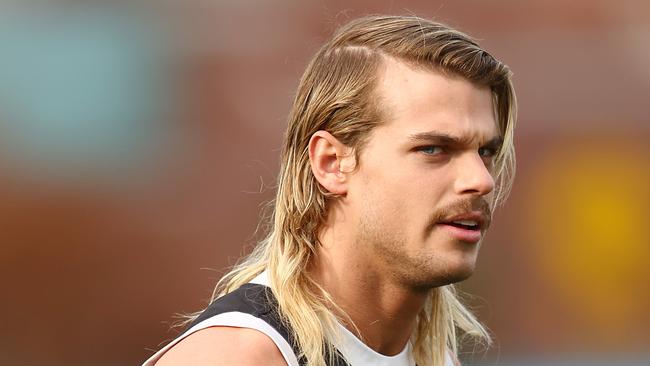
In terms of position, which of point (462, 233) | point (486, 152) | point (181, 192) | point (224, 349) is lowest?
point (181, 192)

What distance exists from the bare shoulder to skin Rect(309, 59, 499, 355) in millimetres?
366

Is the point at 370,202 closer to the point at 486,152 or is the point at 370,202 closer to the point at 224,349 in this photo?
the point at 486,152

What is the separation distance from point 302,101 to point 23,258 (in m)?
4.98

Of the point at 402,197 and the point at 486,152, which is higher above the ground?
the point at 486,152

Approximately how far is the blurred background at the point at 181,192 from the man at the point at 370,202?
438 cm

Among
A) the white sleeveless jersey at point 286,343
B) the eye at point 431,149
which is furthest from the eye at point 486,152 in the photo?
the white sleeveless jersey at point 286,343

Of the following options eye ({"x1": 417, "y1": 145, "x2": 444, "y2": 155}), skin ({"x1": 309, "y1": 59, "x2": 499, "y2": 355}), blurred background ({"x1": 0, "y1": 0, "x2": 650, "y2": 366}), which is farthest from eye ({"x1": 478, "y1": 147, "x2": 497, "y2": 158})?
blurred background ({"x1": 0, "y1": 0, "x2": 650, "y2": 366})

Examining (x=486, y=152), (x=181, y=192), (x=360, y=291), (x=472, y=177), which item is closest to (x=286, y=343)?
(x=360, y=291)

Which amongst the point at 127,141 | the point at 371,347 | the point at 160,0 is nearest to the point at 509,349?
the point at 127,141

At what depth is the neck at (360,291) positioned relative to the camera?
10.4ft

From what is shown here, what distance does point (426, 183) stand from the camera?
3.04m

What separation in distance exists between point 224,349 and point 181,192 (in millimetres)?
5114

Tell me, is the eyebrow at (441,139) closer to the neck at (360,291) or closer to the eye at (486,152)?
the eye at (486,152)

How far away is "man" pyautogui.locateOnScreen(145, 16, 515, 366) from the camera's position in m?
3.03
